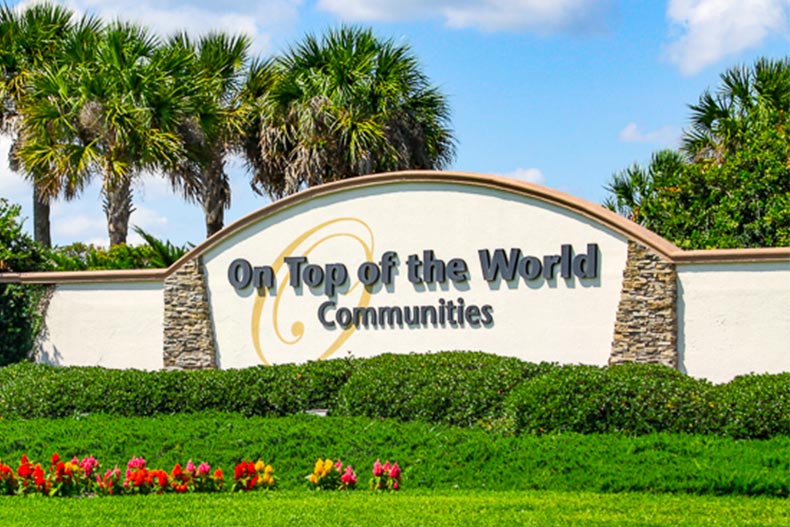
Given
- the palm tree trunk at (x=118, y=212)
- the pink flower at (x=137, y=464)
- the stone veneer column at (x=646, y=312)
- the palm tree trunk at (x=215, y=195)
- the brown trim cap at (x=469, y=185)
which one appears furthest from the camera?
the palm tree trunk at (x=215, y=195)

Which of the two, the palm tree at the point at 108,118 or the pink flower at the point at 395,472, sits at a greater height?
the palm tree at the point at 108,118

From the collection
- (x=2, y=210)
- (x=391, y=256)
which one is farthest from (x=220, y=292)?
(x=2, y=210)

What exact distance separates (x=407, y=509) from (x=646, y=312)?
282 inches

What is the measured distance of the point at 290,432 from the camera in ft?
37.5

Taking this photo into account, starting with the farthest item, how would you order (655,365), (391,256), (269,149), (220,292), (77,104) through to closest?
(269,149), (77,104), (220,292), (391,256), (655,365)

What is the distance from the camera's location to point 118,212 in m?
24.9

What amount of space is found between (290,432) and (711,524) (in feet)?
15.9

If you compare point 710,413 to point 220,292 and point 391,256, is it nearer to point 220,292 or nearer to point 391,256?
point 391,256

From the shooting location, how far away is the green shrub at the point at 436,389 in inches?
490

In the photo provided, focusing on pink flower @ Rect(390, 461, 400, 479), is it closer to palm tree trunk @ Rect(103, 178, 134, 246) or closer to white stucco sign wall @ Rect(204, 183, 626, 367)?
white stucco sign wall @ Rect(204, 183, 626, 367)

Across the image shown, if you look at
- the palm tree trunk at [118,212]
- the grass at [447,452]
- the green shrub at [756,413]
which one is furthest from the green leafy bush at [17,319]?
the green shrub at [756,413]

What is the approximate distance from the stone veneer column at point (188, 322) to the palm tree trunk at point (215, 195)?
342 inches

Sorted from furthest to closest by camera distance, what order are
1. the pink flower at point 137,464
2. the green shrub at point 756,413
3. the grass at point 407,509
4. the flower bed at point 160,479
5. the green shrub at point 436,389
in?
the green shrub at point 436,389
the green shrub at point 756,413
the pink flower at point 137,464
the flower bed at point 160,479
the grass at point 407,509

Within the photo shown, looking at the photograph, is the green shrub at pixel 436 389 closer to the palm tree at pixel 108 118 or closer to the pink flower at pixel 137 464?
the pink flower at pixel 137 464
